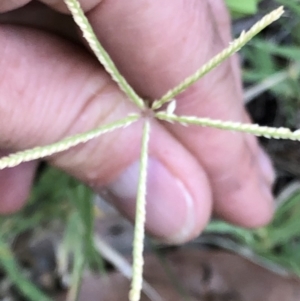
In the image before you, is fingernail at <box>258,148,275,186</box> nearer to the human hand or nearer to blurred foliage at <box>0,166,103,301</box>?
the human hand

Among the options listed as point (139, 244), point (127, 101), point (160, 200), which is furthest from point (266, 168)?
point (139, 244)

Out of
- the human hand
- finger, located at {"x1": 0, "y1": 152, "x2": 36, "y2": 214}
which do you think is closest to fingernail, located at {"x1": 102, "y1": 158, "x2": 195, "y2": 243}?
the human hand

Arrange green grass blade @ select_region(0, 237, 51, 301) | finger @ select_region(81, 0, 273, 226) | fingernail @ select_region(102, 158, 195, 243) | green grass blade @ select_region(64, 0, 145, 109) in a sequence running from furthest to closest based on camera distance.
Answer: green grass blade @ select_region(0, 237, 51, 301) < fingernail @ select_region(102, 158, 195, 243) < finger @ select_region(81, 0, 273, 226) < green grass blade @ select_region(64, 0, 145, 109)

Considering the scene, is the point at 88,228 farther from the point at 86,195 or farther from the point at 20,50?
the point at 20,50

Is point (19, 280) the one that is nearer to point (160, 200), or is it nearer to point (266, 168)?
point (160, 200)

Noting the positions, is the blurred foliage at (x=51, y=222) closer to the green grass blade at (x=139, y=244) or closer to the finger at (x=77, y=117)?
the finger at (x=77, y=117)

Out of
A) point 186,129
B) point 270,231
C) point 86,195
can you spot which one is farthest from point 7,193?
point 270,231

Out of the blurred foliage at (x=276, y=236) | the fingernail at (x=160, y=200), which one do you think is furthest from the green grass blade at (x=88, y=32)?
the blurred foliage at (x=276, y=236)

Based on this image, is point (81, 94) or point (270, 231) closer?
point (81, 94)
